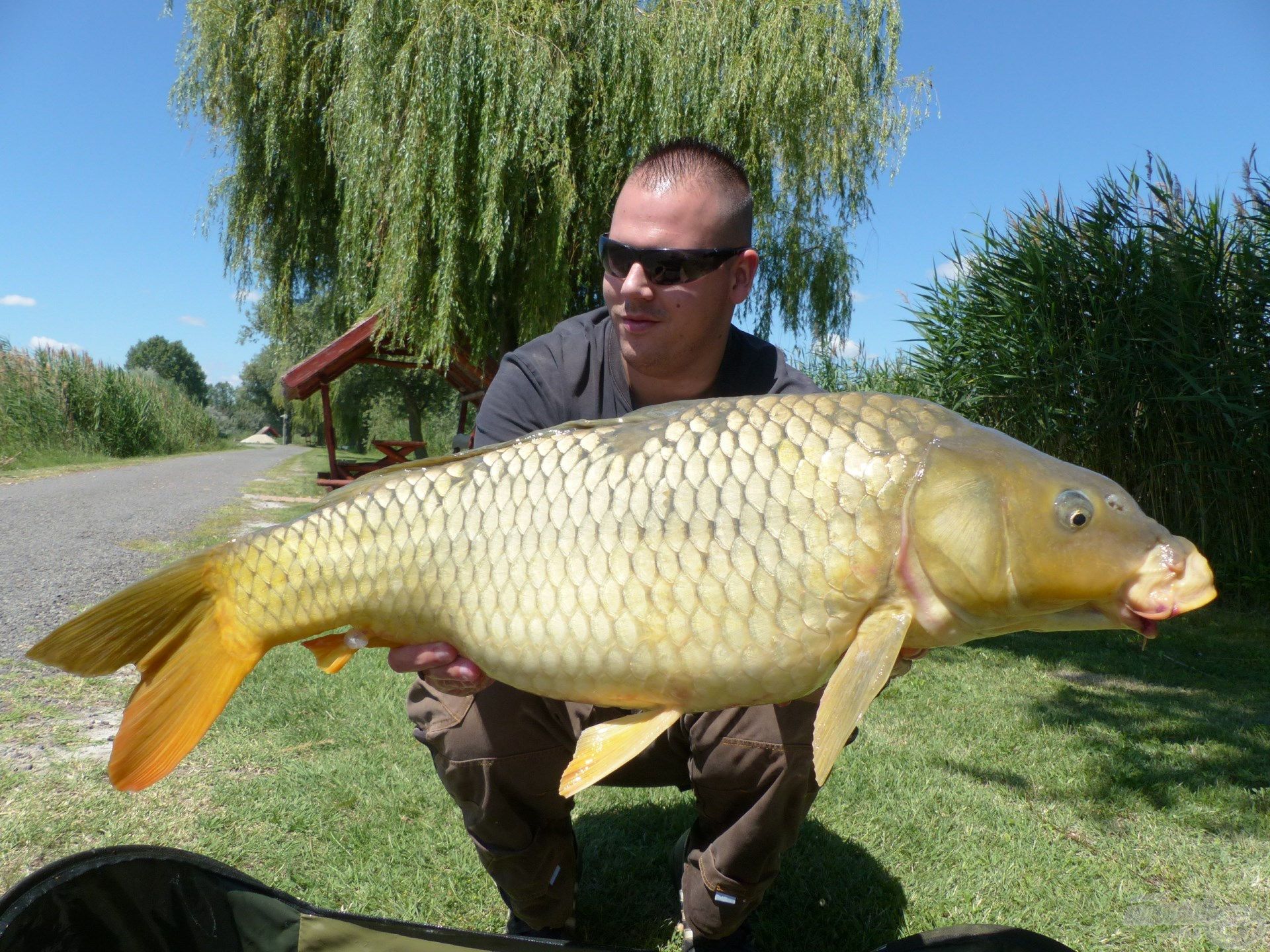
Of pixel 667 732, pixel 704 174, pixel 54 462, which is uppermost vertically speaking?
pixel 704 174

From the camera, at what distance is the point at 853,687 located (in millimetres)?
913

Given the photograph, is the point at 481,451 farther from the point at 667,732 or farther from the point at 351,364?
the point at 351,364

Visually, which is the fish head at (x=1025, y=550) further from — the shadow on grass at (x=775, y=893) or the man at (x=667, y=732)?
the shadow on grass at (x=775, y=893)

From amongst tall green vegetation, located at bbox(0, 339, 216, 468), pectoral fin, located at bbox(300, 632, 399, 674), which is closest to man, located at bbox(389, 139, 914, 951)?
pectoral fin, located at bbox(300, 632, 399, 674)

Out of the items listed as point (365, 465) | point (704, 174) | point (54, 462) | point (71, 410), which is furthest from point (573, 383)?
point (71, 410)

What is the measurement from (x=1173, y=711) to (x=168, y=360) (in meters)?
70.8

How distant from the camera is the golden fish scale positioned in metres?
0.96

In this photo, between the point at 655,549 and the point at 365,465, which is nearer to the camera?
the point at 655,549

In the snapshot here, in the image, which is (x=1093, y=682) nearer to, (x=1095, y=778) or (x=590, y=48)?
(x=1095, y=778)

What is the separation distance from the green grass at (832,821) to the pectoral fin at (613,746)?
74cm

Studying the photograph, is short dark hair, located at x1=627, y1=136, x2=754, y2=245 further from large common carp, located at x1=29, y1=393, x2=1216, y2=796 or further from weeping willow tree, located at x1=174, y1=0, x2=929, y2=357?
weeping willow tree, located at x1=174, y1=0, x2=929, y2=357

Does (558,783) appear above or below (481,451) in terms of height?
below

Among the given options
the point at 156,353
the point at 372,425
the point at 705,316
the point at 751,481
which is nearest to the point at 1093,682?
the point at 705,316

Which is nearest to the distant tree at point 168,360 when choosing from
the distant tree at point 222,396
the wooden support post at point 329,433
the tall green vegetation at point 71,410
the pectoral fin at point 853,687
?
the distant tree at point 222,396
